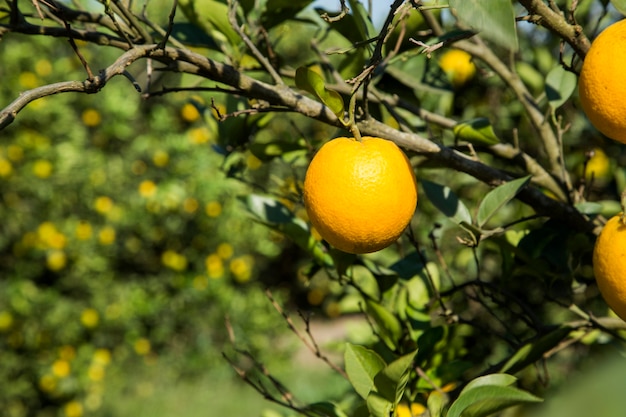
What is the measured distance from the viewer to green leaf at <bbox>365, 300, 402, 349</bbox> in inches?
44.3

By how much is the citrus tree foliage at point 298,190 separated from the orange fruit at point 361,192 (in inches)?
2.5

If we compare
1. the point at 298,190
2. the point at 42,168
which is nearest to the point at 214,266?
the point at 42,168

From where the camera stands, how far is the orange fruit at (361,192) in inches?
30.8

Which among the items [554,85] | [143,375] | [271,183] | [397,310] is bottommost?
[143,375]

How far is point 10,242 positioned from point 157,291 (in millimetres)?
883

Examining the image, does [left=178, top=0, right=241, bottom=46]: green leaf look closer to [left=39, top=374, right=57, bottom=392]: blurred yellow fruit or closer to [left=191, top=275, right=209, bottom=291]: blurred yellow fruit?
[left=39, top=374, right=57, bottom=392]: blurred yellow fruit

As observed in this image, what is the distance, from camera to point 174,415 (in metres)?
3.97

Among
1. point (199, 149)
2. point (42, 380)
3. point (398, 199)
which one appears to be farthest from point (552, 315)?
point (42, 380)

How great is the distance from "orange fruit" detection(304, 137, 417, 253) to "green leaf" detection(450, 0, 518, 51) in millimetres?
234

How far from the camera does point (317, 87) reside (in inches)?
30.5

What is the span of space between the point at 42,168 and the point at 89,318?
0.83 m

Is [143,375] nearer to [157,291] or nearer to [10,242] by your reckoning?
[157,291]

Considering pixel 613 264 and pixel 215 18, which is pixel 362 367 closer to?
pixel 613 264

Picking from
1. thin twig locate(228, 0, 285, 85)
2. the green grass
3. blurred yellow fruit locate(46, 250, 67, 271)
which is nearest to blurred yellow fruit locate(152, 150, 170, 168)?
blurred yellow fruit locate(46, 250, 67, 271)
